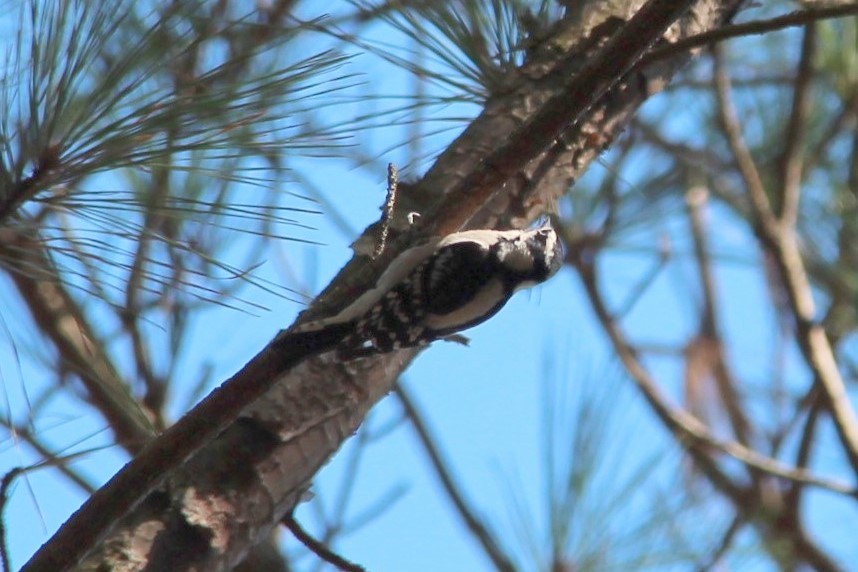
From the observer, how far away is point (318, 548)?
1558 mm

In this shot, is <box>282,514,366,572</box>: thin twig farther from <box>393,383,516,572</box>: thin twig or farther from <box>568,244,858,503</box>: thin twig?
<box>568,244,858,503</box>: thin twig

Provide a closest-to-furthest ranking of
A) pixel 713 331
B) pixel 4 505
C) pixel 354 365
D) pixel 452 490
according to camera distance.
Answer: pixel 4 505 → pixel 354 365 → pixel 452 490 → pixel 713 331

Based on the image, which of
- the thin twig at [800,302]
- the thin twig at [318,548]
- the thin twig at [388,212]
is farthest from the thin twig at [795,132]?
the thin twig at [318,548]

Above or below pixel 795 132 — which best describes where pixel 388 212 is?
below

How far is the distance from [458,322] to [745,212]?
158 cm

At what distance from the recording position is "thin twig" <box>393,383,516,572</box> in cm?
244

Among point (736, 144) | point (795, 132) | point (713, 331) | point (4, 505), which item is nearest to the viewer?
point (4, 505)

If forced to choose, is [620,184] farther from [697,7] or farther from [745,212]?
[697,7]

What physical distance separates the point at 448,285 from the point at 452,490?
29.0 inches

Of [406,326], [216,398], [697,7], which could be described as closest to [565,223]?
[697,7]

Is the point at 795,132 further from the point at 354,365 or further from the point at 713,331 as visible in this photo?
the point at 354,365

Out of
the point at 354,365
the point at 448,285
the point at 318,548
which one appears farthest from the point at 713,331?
the point at 318,548

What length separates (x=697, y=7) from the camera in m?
2.06

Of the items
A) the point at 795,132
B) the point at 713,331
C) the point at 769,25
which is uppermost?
the point at 713,331
